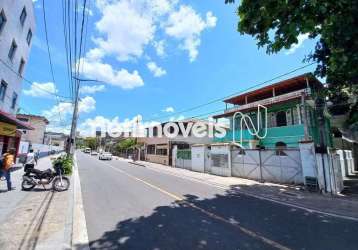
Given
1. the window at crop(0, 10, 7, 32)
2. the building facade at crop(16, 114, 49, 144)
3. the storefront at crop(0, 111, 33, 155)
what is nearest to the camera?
the storefront at crop(0, 111, 33, 155)

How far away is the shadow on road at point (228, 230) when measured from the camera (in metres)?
4.49

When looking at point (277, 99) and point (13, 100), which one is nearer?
point (13, 100)

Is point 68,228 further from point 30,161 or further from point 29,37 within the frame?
point 29,37

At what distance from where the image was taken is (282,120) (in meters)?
21.0

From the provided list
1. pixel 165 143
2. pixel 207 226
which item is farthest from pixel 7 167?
pixel 165 143

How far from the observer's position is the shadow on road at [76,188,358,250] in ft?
14.7

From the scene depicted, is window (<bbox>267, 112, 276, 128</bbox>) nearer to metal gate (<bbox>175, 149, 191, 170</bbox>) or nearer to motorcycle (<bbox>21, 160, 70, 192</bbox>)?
metal gate (<bbox>175, 149, 191, 170</bbox>)

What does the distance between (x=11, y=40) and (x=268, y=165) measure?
20.3 metres

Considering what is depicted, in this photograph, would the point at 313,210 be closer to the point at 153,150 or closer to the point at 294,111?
the point at 294,111

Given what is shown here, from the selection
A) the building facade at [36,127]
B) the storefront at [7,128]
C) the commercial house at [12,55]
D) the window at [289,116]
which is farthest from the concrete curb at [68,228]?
the building facade at [36,127]

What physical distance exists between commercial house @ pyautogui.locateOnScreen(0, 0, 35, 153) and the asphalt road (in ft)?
35.8

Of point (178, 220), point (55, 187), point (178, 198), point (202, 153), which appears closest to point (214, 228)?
point (178, 220)

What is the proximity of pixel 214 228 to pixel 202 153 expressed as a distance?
53.2 ft

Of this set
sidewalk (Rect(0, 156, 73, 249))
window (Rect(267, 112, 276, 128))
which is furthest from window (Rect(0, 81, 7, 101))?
window (Rect(267, 112, 276, 128))
